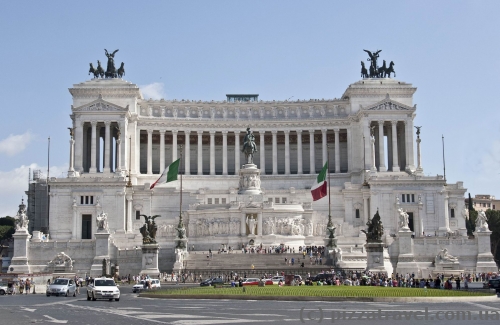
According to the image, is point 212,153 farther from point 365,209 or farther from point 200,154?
point 365,209

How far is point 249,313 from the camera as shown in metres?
36.0

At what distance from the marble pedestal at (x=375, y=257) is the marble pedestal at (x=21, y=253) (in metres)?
36.0

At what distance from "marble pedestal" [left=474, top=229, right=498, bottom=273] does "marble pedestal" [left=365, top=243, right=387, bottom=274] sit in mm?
14585

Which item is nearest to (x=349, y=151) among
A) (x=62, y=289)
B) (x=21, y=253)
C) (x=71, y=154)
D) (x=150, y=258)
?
(x=71, y=154)

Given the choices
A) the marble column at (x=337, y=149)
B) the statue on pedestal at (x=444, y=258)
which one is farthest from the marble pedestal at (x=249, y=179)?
the statue on pedestal at (x=444, y=258)

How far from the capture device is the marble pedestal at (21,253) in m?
81.2

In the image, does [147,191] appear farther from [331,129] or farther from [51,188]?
[331,129]

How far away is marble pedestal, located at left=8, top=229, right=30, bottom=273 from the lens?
81.2m

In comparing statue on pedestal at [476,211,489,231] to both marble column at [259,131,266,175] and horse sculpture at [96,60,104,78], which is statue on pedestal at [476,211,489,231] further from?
horse sculpture at [96,60,104,78]

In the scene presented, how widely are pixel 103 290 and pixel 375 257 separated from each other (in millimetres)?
32936

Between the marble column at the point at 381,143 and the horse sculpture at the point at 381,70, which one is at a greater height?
the horse sculpture at the point at 381,70

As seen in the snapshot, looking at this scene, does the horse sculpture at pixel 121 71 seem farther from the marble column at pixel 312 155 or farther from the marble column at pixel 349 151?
the marble column at pixel 349 151

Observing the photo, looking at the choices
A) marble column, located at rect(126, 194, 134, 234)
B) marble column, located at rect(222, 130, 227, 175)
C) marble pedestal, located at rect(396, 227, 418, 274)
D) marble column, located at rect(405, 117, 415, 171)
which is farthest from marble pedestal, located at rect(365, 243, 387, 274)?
marble column, located at rect(222, 130, 227, 175)

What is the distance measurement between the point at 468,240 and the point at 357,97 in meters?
40.3
